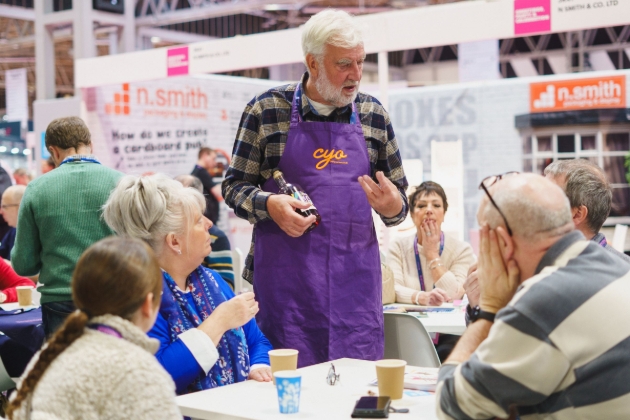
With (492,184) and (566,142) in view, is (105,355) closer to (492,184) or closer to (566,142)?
(492,184)

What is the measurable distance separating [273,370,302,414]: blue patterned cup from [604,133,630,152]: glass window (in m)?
6.91

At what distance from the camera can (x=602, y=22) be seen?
515 centimetres

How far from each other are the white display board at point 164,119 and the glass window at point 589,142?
3.82 meters

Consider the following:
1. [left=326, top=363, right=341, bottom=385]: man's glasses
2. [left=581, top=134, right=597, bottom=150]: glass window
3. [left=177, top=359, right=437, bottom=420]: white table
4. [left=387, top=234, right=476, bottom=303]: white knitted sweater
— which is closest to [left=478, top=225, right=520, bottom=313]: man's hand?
[left=177, top=359, right=437, bottom=420]: white table

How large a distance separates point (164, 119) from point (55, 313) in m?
5.60

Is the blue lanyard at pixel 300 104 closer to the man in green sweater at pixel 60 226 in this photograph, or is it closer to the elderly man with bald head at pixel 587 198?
the elderly man with bald head at pixel 587 198

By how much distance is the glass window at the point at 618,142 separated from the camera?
8.15 metres

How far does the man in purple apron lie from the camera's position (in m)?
2.96

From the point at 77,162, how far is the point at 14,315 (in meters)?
0.92

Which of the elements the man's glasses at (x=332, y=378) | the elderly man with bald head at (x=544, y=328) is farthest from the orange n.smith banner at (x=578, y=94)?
the elderly man with bald head at (x=544, y=328)

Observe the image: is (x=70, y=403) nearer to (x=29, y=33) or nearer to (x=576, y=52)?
(x=29, y=33)

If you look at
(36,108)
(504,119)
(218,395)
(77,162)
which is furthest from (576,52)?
(218,395)

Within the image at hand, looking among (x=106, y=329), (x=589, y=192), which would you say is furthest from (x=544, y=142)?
(x=106, y=329)

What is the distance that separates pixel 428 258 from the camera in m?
5.10
